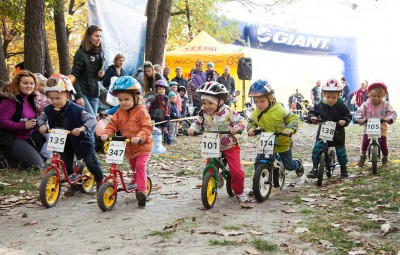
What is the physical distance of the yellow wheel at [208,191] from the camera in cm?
579

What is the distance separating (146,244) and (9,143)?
454 centimetres

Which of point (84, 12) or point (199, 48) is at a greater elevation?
point (84, 12)

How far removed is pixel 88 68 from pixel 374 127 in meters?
4.80

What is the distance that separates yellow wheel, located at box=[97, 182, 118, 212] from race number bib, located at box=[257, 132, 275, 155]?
6.31ft

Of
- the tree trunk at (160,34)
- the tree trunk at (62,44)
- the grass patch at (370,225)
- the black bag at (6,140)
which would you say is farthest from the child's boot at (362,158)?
the tree trunk at (62,44)

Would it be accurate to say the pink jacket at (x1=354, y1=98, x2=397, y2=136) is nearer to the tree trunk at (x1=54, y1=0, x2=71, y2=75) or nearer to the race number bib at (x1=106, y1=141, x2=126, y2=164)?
the race number bib at (x1=106, y1=141, x2=126, y2=164)

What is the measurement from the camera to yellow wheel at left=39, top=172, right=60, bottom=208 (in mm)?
5914

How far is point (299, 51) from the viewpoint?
29172 mm

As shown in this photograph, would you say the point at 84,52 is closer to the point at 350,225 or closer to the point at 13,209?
the point at 13,209

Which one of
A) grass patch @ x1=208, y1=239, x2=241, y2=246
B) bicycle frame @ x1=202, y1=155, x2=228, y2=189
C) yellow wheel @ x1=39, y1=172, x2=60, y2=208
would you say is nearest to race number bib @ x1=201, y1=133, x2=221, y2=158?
bicycle frame @ x1=202, y1=155, x2=228, y2=189

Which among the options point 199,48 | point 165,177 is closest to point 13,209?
point 165,177

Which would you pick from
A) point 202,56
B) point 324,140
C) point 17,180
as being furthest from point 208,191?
point 202,56

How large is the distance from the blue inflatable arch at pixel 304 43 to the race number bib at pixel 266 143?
21.5 meters

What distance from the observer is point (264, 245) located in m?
4.35
